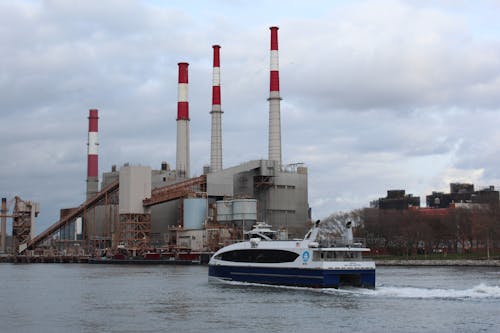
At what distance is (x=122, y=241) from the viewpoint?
130250 millimetres

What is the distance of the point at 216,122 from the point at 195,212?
16623 millimetres

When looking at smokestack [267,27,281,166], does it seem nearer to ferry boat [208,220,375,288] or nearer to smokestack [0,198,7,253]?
smokestack [0,198,7,253]

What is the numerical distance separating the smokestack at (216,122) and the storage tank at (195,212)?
8844 millimetres

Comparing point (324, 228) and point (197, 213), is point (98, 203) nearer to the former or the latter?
point (197, 213)

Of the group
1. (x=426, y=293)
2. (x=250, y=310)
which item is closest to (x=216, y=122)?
(x=426, y=293)

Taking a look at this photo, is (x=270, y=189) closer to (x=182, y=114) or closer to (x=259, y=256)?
(x=182, y=114)

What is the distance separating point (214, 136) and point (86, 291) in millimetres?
73027

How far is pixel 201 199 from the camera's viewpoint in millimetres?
122062

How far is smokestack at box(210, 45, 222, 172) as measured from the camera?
414 ft

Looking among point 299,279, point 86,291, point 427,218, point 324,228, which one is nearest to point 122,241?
point 324,228

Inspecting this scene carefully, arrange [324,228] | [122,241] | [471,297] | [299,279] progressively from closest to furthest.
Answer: [471,297]
[299,279]
[122,241]
[324,228]

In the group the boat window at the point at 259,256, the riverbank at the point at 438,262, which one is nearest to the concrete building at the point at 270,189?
the riverbank at the point at 438,262

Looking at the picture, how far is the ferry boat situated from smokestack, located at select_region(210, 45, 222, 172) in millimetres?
73099

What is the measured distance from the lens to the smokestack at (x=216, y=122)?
4968 inches
